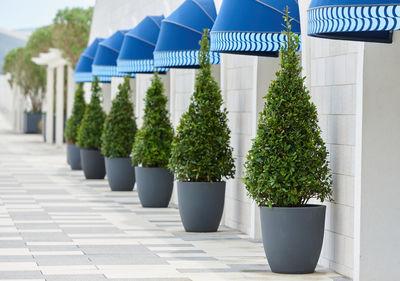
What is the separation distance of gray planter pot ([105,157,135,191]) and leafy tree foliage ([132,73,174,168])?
289 centimetres

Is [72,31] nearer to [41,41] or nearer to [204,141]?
[41,41]

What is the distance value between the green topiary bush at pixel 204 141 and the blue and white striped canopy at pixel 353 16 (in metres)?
4.50

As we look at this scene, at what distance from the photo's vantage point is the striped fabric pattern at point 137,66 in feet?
56.7

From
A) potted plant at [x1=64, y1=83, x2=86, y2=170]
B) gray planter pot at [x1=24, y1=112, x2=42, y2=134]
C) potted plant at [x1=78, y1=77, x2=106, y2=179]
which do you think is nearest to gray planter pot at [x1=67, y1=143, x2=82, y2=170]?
potted plant at [x1=64, y1=83, x2=86, y2=170]

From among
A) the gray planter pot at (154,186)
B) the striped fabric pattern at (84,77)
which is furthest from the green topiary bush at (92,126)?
the gray planter pot at (154,186)

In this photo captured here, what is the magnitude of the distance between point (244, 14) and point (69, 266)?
3.65m

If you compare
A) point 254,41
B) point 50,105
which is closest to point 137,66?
point 254,41

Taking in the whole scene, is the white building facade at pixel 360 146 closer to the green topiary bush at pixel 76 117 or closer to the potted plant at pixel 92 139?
the potted plant at pixel 92 139

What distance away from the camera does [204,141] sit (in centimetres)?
1247

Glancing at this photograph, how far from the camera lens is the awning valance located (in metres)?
17.4

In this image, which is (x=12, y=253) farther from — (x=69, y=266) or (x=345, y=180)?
(x=345, y=180)

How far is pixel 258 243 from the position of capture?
11.8 metres

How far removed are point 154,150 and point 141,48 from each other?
2.95 meters

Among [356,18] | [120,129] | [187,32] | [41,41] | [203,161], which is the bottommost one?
[203,161]
